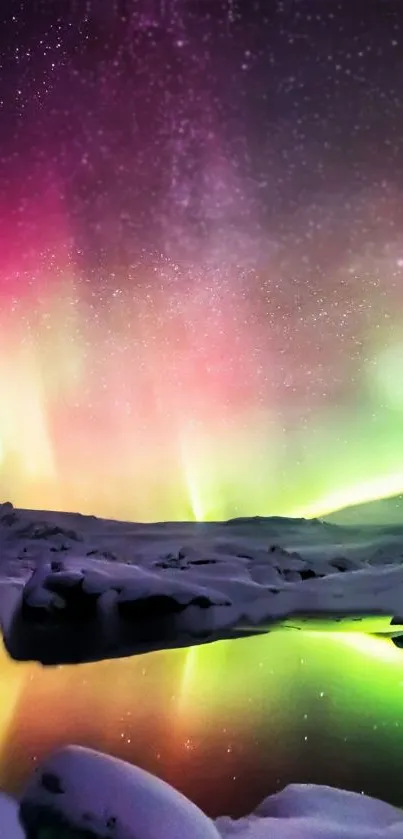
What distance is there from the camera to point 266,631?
Answer: 2.54m

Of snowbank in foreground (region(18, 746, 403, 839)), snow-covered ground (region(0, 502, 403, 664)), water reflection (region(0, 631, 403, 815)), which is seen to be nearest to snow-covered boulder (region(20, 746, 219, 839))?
snowbank in foreground (region(18, 746, 403, 839))

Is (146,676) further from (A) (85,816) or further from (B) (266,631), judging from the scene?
(A) (85,816)

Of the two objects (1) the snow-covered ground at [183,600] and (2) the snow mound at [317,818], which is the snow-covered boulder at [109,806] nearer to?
(2) the snow mound at [317,818]

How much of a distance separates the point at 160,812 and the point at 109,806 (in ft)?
0.27

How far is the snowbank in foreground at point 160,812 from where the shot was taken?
1.01 m

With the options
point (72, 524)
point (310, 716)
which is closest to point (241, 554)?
point (72, 524)

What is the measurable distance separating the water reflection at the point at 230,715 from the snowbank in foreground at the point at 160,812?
6 centimetres

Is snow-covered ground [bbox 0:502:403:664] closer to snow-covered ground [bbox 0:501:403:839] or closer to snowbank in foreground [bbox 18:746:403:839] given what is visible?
snow-covered ground [bbox 0:501:403:839]

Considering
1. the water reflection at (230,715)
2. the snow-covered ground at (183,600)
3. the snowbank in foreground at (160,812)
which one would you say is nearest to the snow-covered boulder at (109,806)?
the snowbank in foreground at (160,812)

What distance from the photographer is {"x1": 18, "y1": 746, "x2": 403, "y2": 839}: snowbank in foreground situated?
101 centimetres

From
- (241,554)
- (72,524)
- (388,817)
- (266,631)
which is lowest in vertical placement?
(388,817)

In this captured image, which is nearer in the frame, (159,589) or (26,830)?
(26,830)

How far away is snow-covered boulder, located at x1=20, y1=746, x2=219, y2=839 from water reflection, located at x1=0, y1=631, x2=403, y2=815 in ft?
0.33

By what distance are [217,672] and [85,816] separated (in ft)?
3.30
